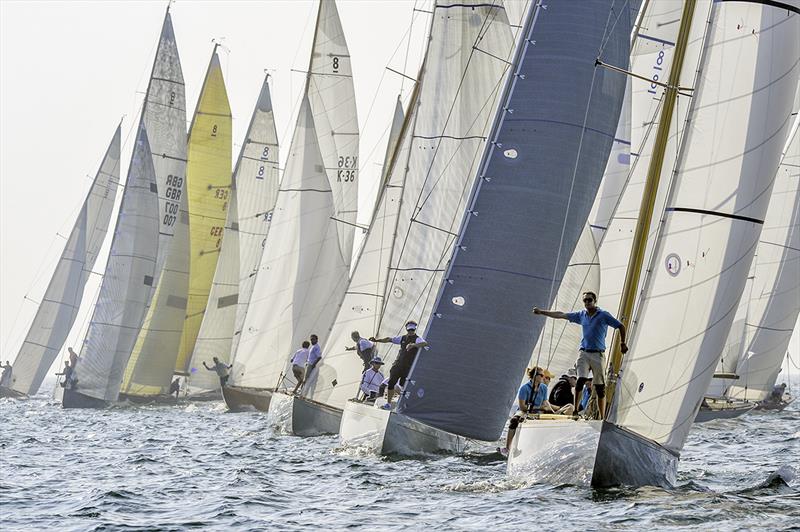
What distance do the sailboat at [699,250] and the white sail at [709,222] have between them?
0.04 ft

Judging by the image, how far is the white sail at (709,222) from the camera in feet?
49.1

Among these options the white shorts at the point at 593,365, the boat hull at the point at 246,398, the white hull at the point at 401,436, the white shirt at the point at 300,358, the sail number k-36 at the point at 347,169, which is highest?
the sail number k-36 at the point at 347,169

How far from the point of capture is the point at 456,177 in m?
24.5

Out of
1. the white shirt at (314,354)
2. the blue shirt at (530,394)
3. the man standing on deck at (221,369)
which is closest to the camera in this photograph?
the blue shirt at (530,394)

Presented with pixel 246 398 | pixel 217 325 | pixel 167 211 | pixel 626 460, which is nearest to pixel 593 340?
pixel 626 460

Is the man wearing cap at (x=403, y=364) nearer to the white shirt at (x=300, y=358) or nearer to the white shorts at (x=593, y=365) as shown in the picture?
the white shorts at (x=593, y=365)

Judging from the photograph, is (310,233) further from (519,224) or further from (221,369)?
(519,224)

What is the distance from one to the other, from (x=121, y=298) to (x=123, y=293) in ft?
0.55

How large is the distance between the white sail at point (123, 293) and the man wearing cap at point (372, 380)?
18.6 meters

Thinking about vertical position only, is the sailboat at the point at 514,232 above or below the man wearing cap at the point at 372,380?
above

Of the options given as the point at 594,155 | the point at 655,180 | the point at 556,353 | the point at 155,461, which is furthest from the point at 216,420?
the point at 655,180

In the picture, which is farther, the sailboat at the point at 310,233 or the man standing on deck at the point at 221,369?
the man standing on deck at the point at 221,369

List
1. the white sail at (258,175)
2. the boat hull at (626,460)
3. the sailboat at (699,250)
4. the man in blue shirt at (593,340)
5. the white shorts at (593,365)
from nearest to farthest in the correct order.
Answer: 1. the boat hull at (626,460)
2. the sailboat at (699,250)
3. the man in blue shirt at (593,340)
4. the white shorts at (593,365)
5. the white sail at (258,175)

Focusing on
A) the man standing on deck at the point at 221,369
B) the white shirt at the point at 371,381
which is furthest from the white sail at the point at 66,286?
the white shirt at the point at 371,381
